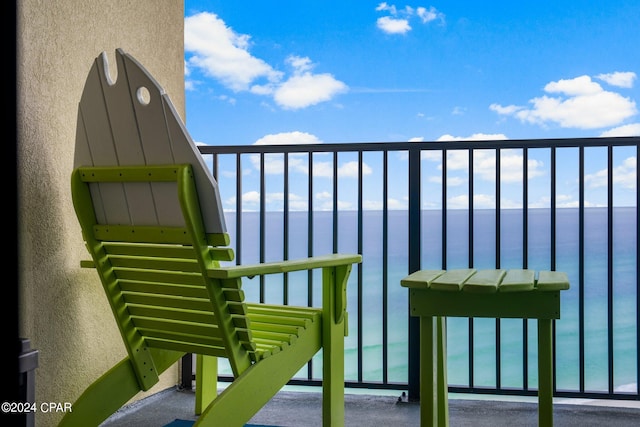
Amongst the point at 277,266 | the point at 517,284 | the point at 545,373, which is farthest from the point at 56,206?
the point at 545,373

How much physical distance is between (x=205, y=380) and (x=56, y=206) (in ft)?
2.80

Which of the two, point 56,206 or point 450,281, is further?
point 56,206

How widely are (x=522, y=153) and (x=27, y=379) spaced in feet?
6.34

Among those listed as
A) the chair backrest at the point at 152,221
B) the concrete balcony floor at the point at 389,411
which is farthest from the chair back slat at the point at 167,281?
the concrete balcony floor at the point at 389,411

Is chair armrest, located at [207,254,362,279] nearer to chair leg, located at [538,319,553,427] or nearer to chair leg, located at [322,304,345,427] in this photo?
chair leg, located at [322,304,345,427]

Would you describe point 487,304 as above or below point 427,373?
above

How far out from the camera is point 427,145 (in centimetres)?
256

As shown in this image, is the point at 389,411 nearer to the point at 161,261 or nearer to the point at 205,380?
the point at 205,380

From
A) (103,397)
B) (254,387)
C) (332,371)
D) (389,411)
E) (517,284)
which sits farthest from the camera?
(389,411)

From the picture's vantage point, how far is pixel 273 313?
1976 mm

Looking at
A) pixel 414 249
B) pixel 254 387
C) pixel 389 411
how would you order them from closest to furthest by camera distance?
pixel 254 387 < pixel 389 411 < pixel 414 249

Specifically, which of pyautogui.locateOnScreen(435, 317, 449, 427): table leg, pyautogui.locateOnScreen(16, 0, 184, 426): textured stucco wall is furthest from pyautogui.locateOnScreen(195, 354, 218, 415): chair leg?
pyautogui.locateOnScreen(435, 317, 449, 427): table leg

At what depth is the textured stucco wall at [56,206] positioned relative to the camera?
72.8 inches

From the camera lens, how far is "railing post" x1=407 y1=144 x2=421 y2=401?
2586 mm
